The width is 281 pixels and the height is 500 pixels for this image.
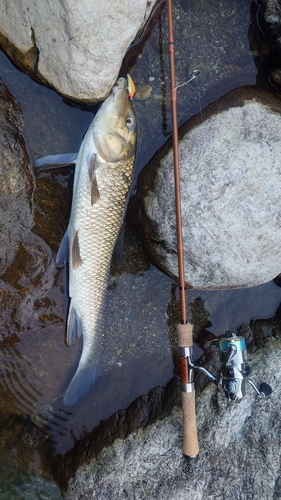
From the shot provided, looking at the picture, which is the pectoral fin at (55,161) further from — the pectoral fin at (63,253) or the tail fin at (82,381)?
the tail fin at (82,381)

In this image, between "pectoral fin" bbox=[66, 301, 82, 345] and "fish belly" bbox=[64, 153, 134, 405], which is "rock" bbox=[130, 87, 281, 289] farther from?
"pectoral fin" bbox=[66, 301, 82, 345]

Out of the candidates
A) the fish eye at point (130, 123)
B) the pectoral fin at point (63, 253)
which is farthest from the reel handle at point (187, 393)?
the fish eye at point (130, 123)

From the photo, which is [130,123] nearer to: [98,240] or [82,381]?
[98,240]

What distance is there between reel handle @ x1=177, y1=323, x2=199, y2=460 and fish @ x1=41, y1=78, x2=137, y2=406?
0.62 meters

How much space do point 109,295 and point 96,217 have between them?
80cm

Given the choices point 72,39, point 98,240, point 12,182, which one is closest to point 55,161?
point 12,182

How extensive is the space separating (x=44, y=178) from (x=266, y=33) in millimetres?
2001

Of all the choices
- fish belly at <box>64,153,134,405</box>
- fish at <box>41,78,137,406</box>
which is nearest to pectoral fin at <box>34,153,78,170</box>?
fish at <box>41,78,137,406</box>

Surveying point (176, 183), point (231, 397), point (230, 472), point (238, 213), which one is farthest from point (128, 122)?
point (230, 472)

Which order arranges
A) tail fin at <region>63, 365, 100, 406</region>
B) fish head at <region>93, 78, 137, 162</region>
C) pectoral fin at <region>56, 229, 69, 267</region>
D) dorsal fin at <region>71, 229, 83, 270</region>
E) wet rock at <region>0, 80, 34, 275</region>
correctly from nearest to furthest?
fish head at <region>93, 78, 137, 162</region> < wet rock at <region>0, 80, 34, 275</region> < dorsal fin at <region>71, 229, 83, 270</region> < pectoral fin at <region>56, 229, 69, 267</region> < tail fin at <region>63, 365, 100, 406</region>

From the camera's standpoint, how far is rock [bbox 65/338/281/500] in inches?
106

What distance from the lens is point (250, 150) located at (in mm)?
2689

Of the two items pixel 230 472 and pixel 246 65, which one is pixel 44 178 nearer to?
pixel 246 65

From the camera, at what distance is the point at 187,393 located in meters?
2.63
